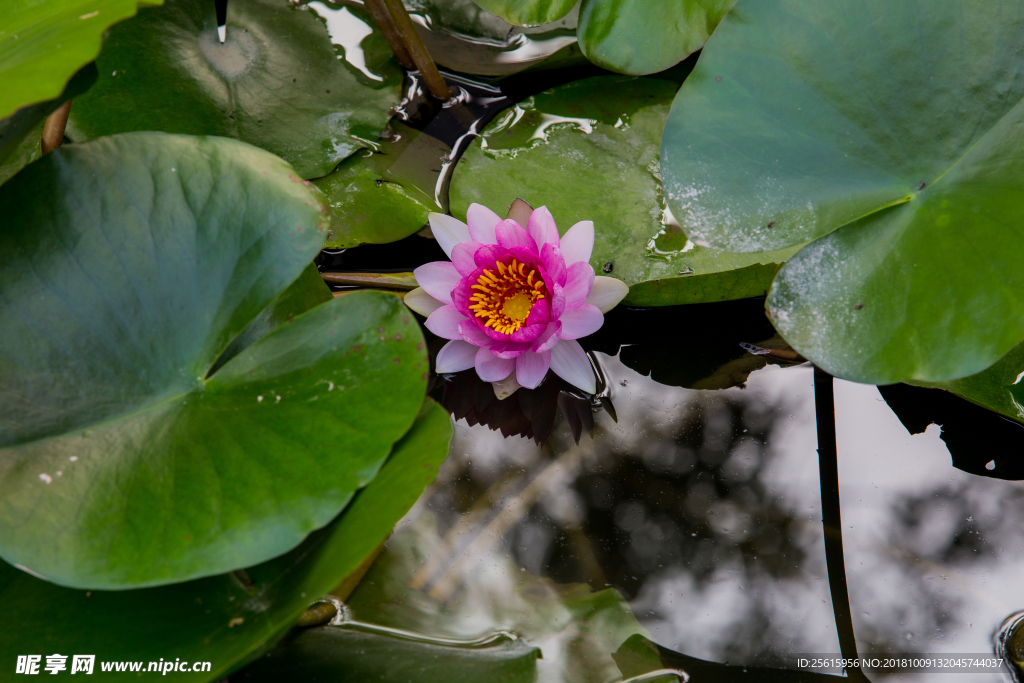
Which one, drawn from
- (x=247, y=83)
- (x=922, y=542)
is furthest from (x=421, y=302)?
(x=922, y=542)

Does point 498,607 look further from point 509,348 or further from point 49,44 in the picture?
point 49,44

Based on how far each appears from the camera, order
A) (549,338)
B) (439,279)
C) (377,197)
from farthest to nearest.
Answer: (377,197), (439,279), (549,338)

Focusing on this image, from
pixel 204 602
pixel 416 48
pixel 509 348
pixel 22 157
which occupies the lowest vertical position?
pixel 204 602

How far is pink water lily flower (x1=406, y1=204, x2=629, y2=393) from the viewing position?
4.94 feet

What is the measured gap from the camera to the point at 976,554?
141 centimetres

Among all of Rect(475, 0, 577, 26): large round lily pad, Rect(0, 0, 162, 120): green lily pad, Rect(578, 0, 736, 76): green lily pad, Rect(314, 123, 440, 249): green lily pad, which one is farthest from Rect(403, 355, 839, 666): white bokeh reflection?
Rect(0, 0, 162, 120): green lily pad

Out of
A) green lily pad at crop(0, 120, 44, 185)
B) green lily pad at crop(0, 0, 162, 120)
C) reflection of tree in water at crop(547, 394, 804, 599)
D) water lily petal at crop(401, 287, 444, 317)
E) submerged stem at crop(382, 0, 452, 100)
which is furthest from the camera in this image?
submerged stem at crop(382, 0, 452, 100)

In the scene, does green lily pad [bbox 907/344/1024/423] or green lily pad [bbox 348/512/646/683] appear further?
green lily pad [bbox 907/344/1024/423]

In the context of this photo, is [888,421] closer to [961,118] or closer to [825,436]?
[825,436]

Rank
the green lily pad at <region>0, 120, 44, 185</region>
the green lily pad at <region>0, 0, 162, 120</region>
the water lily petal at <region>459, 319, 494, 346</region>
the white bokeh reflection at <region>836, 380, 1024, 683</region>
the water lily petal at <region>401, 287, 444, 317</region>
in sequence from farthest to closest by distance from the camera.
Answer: the green lily pad at <region>0, 120, 44, 185</region>, the water lily petal at <region>401, 287, 444, 317</region>, the water lily petal at <region>459, 319, 494, 346</region>, the white bokeh reflection at <region>836, 380, 1024, 683</region>, the green lily pad at <region>0, 0, 162, 120</region>

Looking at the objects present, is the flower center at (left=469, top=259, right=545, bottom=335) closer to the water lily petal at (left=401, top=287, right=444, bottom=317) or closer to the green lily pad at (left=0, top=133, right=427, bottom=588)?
the water lily petal at (left=401, top=287, right=444, bottom=317)

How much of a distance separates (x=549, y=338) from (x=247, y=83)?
1381 mm

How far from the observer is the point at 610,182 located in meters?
1.81

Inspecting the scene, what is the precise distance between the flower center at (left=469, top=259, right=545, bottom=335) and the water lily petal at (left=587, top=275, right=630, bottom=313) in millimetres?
154
